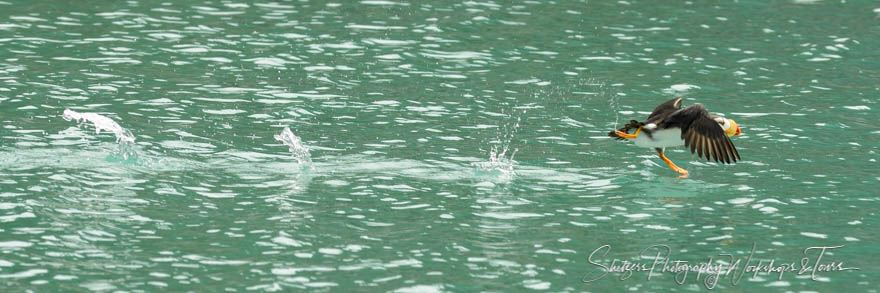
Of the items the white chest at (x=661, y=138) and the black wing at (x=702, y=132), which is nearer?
the black wing at (x=702, y=132)

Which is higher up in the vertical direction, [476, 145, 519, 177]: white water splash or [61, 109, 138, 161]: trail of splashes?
[61, 109, 138, 161]: trail of splashes

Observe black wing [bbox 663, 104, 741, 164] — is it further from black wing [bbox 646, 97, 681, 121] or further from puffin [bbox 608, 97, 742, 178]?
black wing [bbox 646, 97, 681, 121]

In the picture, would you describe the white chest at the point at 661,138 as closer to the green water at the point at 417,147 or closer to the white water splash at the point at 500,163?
the green water at the point at 417,147

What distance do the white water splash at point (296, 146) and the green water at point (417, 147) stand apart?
0.05 meters

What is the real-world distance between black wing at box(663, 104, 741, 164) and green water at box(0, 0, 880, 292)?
1.78 feet

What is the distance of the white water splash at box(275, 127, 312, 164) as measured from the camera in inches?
598

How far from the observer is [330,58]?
21.6 m

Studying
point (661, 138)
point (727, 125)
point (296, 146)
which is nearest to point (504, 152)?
point (661, 138)

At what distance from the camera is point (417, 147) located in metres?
16.0

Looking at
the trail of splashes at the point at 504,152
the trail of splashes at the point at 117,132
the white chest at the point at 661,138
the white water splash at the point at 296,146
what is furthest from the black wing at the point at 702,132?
the trail of splashes at the point at 117,132

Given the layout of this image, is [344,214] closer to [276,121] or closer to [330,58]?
Answer: [276,121]

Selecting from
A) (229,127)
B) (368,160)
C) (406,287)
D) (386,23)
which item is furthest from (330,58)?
(406,287)

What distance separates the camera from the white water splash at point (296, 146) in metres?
15.2


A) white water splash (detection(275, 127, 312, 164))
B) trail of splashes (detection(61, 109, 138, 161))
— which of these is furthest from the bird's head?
trail of splashes (detection(61, 109, 138, 161))
